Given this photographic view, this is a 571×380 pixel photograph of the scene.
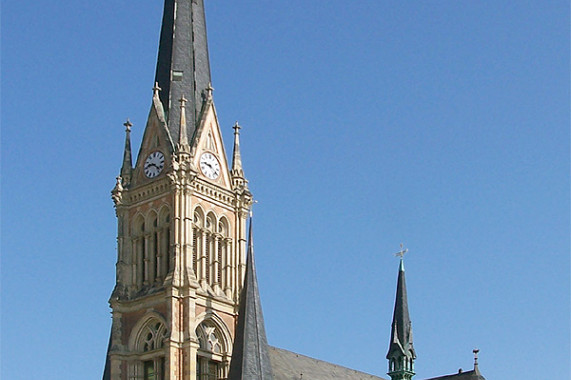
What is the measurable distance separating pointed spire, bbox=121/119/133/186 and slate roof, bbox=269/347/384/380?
1629cm

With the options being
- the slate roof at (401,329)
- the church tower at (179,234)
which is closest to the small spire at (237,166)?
the church tower at (179,234)

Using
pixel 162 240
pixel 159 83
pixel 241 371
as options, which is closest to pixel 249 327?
pixel 241 371

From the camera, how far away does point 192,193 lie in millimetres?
95250

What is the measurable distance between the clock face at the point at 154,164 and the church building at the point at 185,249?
72mm

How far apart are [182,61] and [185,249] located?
15.7 metres

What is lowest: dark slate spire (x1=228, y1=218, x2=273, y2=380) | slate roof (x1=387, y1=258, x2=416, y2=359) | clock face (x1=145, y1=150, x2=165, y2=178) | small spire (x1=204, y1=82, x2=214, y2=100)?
dark slate spire (x1=228, y1=218, x2=273, y2=380)

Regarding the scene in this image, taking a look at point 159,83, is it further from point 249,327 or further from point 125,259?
point 249,327

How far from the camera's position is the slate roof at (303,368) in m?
94.6

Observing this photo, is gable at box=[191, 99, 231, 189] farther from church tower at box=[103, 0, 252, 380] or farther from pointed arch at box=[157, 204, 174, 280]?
pointed arch at box=[157, 204, 174, 280]

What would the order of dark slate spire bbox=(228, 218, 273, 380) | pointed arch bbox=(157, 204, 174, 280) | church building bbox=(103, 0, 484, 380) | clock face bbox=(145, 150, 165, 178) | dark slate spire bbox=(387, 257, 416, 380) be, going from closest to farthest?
dark slate spire bbox=(228, 218, 273, 380)
church building bbox=(103, 0, 484, 380)
pointed arch bbox=(157, 204, 174, 280)
clock face bbox=(145, 150, 165, 178)
dark slate spire bbox=(387, 257, 416, 380)

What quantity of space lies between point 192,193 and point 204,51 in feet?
43.7

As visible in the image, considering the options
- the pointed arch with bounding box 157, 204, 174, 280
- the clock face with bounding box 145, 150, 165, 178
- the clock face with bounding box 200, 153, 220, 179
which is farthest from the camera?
the clock face with bounding box 200, 153, 220, 179

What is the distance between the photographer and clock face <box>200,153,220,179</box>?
97562mm

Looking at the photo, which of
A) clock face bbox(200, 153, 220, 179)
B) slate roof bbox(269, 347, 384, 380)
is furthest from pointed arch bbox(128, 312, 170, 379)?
clock face bbox(200, 153, 220, 179)
